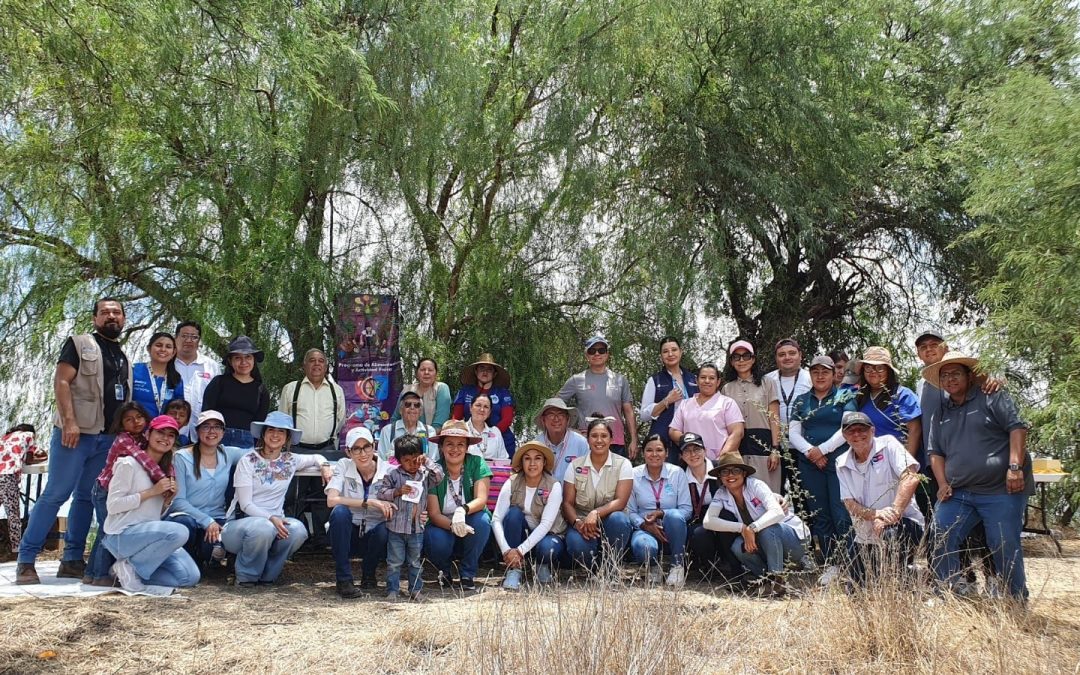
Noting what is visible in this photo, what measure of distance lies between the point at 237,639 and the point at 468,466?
2.10 metres

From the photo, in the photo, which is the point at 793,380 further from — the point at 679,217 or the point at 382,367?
Answer: the point at 382,367

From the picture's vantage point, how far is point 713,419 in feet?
22.3

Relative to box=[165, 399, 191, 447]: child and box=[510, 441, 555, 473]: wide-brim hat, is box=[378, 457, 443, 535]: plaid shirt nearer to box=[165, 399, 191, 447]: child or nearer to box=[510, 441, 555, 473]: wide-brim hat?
box=[510, 441, 555, 473]: wide-brim hat

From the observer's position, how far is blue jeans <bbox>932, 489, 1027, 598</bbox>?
517 cm

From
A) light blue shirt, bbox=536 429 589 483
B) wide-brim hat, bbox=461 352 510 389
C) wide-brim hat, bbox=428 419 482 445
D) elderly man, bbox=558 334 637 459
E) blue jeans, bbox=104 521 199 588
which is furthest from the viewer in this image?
wide-brim hat, bbox=461 352 510 389

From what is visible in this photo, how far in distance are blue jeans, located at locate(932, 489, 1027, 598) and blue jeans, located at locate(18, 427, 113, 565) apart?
483 cm

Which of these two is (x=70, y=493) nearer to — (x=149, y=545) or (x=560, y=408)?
(x=149, y=545)

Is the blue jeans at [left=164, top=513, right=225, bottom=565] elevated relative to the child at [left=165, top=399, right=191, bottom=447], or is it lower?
lower

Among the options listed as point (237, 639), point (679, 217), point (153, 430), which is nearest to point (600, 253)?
point (679, 217)

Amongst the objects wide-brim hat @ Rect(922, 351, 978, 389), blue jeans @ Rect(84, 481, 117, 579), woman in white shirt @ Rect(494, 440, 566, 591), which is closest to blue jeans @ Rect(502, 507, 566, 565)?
woman in white shirt @ Rect(494, 440, 566, 591)

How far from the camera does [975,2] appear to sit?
31.9ft

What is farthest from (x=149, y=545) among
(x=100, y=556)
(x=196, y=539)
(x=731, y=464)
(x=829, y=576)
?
(x=829, y=576)

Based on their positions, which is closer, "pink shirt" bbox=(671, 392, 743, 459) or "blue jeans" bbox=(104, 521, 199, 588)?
"blue jeans" bbox=(104, 521, 199, 588)

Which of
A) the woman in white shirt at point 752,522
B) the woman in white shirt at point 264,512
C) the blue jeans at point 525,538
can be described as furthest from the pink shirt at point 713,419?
the woman in white shirt at point 264,512
